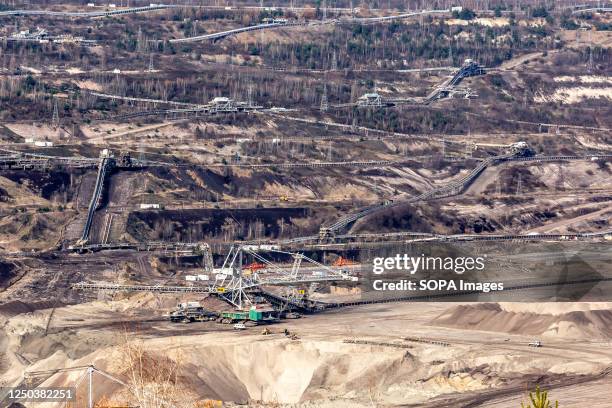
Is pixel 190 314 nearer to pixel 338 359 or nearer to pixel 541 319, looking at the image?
pixel 338 359

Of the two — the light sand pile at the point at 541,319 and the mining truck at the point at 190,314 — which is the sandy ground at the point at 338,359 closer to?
the light sand pile at the point at 541,319

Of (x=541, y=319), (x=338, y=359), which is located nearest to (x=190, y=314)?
(x=338, y=359)

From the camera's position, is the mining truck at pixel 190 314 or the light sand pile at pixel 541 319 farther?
the mining truck at pixel 190 314

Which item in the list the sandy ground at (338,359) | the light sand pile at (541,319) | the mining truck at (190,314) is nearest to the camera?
the sandy ground at (338,359)

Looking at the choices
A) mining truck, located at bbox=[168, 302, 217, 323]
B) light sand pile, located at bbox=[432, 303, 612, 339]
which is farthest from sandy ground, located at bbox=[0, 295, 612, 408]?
mining truck, located at bbox=[168, 302, 217, 323]

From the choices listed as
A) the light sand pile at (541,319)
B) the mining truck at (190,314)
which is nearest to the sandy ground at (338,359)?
the light sand pile at (541,319)

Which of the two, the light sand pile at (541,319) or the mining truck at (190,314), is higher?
the light sand pile at (541,319)

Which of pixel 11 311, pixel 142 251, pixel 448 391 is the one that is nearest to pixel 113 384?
pixel 448 391

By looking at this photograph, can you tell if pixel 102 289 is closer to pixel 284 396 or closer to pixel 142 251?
pixel 142 251
